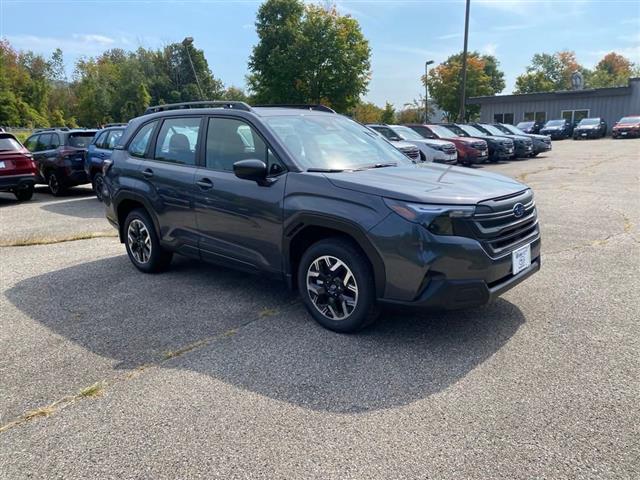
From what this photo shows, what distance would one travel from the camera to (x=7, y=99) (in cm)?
5094

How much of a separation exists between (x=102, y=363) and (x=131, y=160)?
112 inches

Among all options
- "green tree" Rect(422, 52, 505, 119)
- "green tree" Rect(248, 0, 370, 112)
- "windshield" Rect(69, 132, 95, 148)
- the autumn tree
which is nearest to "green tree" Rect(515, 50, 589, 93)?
the autumn tree

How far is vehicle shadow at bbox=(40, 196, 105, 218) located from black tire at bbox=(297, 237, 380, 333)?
23.7ft

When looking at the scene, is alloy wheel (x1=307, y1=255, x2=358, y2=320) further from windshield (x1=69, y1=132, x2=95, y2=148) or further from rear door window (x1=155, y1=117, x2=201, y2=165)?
windshield (x1=69, y1=132, x2=95, y2=148)

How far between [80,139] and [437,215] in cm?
1178

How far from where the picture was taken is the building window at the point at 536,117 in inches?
1647

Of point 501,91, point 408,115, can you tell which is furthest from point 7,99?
point 501,91

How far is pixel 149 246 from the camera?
5.51 meters

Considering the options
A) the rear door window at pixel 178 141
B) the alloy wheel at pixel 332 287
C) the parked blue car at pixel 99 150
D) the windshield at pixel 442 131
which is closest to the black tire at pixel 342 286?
the alloy wheel at pixel 332 287

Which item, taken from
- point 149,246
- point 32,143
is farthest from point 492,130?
point 149,246

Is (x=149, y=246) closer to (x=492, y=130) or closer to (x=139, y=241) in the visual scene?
(x=139, y=241)

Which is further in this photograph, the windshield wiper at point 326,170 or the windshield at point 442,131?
the windshield at point 442,131

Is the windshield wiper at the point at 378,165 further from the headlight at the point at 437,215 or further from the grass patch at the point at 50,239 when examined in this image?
the grass patch at the point at 50,239

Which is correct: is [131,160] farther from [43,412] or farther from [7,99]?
[7,99]
